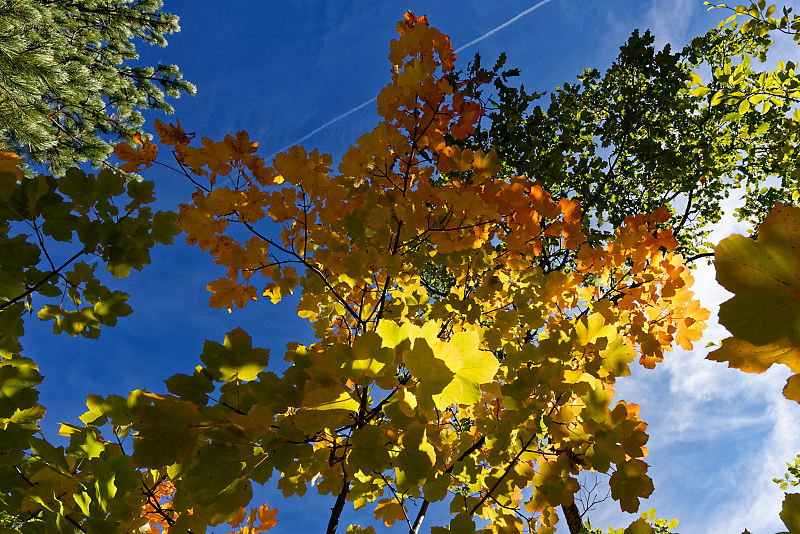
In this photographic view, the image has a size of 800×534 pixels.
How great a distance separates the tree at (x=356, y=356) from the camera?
0.89m

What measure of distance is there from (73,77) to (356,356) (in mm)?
8854

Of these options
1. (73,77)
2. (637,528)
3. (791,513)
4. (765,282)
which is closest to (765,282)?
(765,282)

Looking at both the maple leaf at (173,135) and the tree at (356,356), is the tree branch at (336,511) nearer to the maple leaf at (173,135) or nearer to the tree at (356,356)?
Result: the tree at (356,356)

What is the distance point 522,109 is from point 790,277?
3.15m

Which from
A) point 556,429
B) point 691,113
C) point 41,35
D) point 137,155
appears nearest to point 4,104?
point 41,35

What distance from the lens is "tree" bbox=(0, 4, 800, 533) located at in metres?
0.89

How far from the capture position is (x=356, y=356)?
873mm

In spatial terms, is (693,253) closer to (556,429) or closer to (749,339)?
(556,429)

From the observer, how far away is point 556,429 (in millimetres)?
1334

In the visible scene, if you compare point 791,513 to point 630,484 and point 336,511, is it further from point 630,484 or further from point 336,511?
point 336,511

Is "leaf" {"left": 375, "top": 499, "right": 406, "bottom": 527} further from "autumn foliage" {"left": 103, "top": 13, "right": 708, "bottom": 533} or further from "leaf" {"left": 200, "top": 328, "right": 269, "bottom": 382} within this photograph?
"leaf" {"left": 200, "top": 328, "right": 269, "bottom": 382}

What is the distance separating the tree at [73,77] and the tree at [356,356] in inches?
251

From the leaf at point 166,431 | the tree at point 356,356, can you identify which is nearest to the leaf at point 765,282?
the tree at point 356,356

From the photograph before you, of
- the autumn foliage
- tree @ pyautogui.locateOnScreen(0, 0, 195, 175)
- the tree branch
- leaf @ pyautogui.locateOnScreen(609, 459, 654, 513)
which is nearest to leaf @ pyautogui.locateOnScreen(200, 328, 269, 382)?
the autumn foliage
